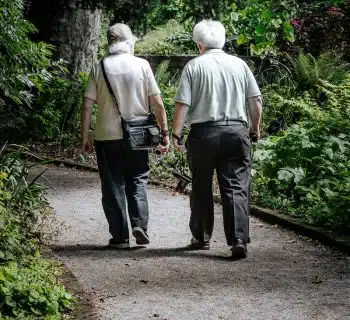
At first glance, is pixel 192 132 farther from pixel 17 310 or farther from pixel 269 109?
pixel 269 109

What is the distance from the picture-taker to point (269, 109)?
50.6ft

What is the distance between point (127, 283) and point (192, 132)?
1.49m

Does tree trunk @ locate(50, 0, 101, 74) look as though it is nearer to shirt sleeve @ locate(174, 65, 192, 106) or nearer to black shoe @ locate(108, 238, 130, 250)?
black shoe @ locate(108, 238, 130, 250)

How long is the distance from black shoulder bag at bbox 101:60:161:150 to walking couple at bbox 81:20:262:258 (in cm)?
4

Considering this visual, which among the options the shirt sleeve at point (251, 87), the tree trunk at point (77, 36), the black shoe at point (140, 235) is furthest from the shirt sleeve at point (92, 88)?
the tree trunk at point (77, 36)

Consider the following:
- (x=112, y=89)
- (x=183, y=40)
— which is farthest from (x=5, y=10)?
(x=183, y=40)

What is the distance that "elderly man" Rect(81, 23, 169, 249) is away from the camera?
24.6 feet

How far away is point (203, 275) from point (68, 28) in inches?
360

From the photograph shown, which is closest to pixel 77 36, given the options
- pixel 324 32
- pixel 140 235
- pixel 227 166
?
pixel 324 32

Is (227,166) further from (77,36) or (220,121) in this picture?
(77,36)

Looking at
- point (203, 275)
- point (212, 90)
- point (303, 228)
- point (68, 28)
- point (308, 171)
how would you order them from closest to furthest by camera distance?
point (203, 275), point (212, 90), point (303, 228), point (308, 171), point (68, 28)

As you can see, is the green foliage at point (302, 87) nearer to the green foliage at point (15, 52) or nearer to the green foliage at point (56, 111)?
the green foliage at point (56, 111)

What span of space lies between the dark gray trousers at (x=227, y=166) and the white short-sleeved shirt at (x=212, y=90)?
0.10 meters

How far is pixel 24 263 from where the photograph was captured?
614cm
